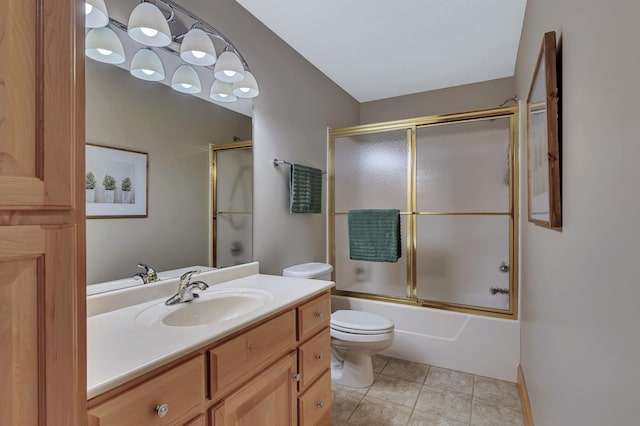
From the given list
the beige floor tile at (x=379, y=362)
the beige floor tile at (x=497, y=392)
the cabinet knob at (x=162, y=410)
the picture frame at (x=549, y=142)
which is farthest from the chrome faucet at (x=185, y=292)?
the beige floor tile at (x=497, y=392)

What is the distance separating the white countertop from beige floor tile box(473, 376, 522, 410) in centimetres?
140

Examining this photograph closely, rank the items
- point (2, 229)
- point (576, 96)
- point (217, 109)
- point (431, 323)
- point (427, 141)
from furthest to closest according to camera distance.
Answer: point (427, 141), point (431, 323), point (217, 109), point (576, 96), point (2, 229)

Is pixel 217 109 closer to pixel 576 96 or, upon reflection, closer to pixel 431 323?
pixel 576 96

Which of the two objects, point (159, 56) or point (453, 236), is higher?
point (159, 56)

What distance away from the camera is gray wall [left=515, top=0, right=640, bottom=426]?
0.57 m

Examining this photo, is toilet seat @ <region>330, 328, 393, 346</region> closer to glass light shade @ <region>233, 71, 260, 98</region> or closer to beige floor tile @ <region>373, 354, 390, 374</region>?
beige floor tile @ <region>373, 354, 390, 374</region>

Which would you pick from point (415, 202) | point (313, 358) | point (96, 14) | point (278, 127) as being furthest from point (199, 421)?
point (415, 202)

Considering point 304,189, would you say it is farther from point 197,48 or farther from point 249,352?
point 249,352

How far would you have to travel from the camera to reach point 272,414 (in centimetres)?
120

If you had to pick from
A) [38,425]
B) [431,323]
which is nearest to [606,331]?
[38,425]

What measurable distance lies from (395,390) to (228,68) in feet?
7.48

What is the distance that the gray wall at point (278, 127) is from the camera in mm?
1973

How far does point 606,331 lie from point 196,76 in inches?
72.9

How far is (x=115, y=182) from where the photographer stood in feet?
4.19
